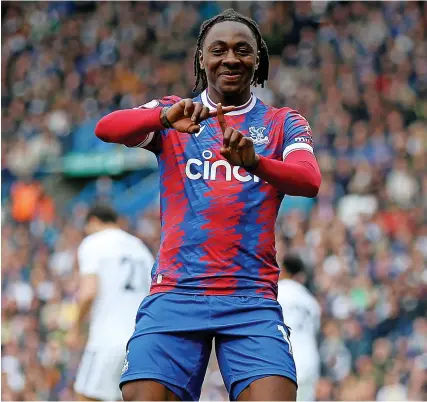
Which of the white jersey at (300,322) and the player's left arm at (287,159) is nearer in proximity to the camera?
the player's left arm at (287,159)

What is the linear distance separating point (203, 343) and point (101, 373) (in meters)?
3.93

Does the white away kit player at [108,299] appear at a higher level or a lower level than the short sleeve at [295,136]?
lower

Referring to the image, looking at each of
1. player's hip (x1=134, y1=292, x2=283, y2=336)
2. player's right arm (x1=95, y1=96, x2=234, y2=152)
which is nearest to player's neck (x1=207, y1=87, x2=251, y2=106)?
player's right arm (x1=95, y1=96, x2=234, y2=152)

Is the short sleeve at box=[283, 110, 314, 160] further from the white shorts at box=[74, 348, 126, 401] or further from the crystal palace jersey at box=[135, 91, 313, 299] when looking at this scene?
the white shorts at box=[74, 348, 126, 401]

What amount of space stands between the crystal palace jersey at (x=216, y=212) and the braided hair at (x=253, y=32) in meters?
0.32

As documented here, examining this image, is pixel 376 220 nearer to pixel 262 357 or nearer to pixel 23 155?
pixel 23 155

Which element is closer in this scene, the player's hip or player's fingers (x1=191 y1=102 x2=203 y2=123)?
player's fingers (x1=191 y1=102 x2=203 y2=123)

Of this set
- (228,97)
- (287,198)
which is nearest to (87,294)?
(228,97)

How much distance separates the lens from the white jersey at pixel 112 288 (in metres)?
7.91

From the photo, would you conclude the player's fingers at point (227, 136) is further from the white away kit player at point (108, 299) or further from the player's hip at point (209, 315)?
the white away kit player at point (108, 299)

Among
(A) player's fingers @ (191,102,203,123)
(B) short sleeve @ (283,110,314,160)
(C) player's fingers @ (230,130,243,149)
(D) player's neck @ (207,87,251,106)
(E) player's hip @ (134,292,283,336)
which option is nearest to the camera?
(C) player's fingers @ (230,130,243,149)

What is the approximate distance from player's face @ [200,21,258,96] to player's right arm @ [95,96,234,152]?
201 mm

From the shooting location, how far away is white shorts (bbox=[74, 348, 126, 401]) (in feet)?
26.1

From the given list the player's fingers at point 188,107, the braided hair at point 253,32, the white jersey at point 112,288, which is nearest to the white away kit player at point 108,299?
the white jersey at point 112,288
